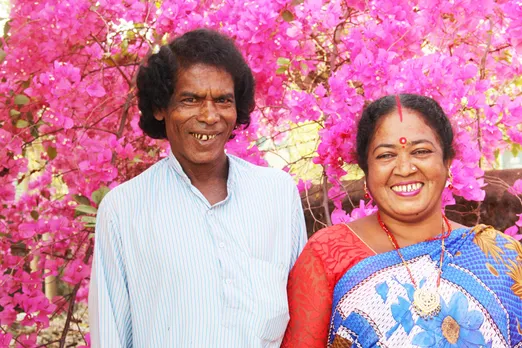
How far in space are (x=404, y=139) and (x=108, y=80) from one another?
196cm

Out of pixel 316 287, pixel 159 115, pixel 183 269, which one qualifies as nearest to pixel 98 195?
pixel 159 115

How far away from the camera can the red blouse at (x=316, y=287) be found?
8.51 ft

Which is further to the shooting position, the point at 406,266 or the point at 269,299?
the point at 406,266

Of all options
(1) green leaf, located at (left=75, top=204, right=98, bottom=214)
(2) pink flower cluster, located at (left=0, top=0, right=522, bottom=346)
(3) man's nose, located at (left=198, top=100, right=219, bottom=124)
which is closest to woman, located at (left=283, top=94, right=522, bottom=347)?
(2) pink flower cluster, located at (left=0, top=0, right=522, bottom=346)

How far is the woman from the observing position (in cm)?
247

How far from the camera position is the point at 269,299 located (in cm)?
246

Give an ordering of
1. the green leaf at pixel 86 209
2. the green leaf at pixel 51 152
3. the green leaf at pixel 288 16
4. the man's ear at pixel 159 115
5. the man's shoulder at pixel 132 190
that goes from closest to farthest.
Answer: the man's shoulder at pixel 132 190, the man's ear at pixel 159 115, the green leaf at pixel 86 209, the green leaf at pixel 288 16, the green leaf at pixel 51 152

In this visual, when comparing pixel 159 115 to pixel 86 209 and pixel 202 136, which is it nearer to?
pixel 202 136

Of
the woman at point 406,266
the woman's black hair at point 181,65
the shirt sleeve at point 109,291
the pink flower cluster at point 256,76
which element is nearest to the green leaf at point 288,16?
the pink flower cluster at point 256,76

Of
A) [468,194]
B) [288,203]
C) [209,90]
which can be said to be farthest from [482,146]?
[209,90]

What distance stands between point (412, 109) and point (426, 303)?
0.62 metres

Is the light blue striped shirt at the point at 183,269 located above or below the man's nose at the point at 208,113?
below

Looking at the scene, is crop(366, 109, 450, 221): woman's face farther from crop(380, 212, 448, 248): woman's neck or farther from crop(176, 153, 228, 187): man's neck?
crop(176, 153, 228, 187): man's neck

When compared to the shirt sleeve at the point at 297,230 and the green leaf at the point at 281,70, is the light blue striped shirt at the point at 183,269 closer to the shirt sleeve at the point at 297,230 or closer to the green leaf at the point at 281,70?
the shirt sleeve at the point at 297,230
